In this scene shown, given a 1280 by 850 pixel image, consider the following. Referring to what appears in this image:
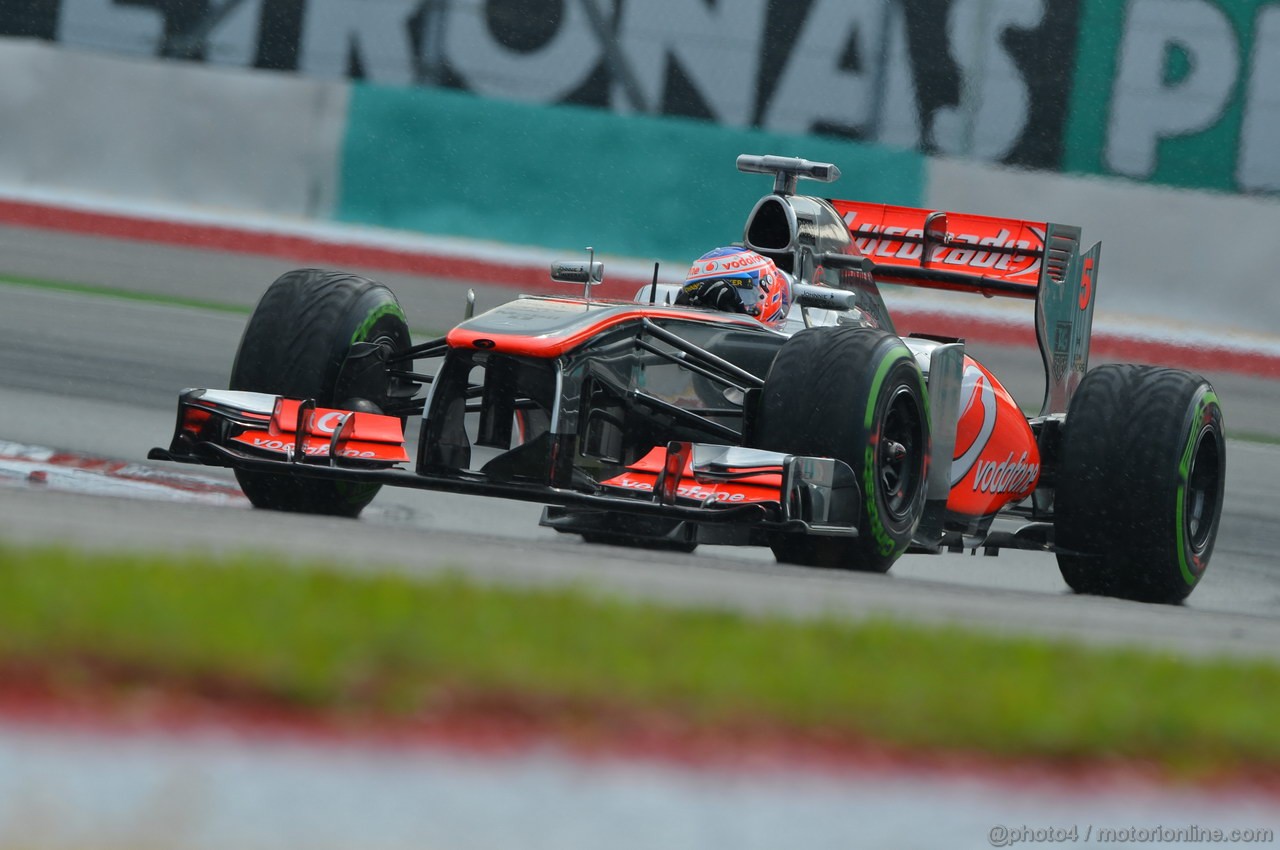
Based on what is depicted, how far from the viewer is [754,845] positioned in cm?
258

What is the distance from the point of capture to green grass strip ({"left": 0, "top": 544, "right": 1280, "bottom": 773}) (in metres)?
3.02

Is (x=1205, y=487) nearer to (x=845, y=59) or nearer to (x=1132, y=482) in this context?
(x=1132, y=482)

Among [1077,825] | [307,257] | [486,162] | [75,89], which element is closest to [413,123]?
[486,162]

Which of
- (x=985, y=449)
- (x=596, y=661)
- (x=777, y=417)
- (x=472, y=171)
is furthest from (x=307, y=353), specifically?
(x=472, y=171)

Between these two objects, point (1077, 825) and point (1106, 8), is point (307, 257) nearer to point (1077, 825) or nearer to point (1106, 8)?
point (1106, 8)

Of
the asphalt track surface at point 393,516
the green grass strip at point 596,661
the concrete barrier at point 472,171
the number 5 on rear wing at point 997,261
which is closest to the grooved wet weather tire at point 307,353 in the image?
the asphalt track surface at point 393,516

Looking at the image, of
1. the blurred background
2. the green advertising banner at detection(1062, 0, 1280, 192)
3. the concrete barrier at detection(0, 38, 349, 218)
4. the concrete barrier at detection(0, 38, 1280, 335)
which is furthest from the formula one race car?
the concrete barrier at detection(0, 38, 349, 218)

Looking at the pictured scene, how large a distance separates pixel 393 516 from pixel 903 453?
2792mm

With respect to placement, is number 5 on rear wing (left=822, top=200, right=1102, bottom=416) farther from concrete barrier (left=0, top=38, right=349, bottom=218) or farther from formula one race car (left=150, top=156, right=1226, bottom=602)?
concrete barrier (left=0, top=38, right=349, bottom=218)

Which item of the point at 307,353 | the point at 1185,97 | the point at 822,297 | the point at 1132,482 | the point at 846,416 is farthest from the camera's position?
the point at 1185,97

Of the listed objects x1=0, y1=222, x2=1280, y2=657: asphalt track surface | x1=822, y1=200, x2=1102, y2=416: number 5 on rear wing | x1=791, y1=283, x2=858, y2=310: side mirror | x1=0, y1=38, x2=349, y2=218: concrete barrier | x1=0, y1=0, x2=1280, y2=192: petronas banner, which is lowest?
x1=0, y1=222, x2=1280, y2=657: asphalt track surface

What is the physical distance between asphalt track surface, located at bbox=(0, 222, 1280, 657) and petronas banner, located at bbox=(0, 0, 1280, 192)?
245 cm

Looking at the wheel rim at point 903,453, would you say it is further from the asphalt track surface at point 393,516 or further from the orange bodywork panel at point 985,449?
the orange bodywork panel at point 985,449

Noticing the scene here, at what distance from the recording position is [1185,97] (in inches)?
603
